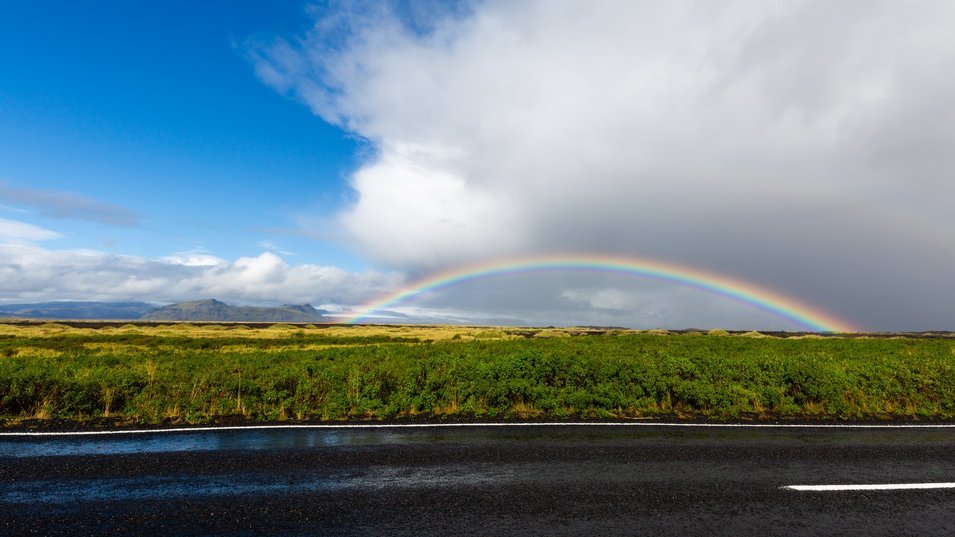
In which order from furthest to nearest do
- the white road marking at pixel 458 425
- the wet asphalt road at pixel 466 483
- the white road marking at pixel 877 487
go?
the white road marking at pixel 458 425, the white road marking at pixel 877 487, the wet asphalt road at pixel 466 483

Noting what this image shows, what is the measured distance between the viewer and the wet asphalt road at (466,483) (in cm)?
561

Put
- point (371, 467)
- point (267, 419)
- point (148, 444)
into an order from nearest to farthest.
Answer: point (371, 467)
point (148, 444)
point (267, 419)

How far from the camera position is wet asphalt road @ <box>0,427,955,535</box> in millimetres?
5613

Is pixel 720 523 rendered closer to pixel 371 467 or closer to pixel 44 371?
pixel 371 467

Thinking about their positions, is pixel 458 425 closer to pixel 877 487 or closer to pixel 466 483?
pixel 466 483

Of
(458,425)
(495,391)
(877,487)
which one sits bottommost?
(458,425)

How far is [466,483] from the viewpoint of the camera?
694 cm

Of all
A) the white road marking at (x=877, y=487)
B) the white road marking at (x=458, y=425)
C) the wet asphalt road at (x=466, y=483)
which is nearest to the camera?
the wet asphalt road at (x=466, y=483)

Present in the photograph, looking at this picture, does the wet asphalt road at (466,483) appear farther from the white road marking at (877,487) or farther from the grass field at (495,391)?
the grass field at (495,391)

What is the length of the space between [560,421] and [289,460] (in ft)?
20.5

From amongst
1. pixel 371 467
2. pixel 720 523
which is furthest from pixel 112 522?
pixel 720 523

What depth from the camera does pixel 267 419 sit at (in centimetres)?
1143

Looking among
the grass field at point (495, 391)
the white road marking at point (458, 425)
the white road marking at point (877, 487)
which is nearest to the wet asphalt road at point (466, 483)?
the white road marking at point (877, 487)

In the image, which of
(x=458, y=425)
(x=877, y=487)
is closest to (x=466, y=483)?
(x=458, y=425)
